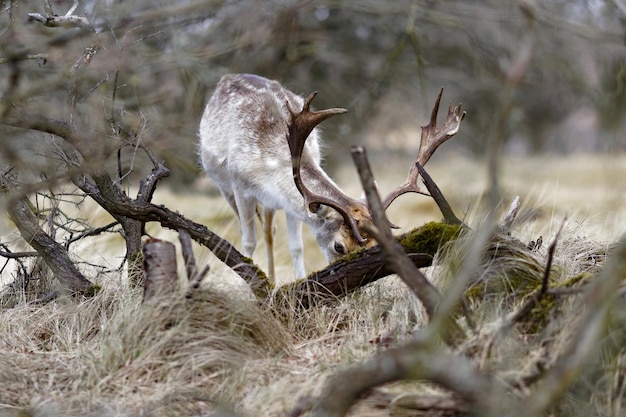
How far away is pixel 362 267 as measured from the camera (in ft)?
14.3

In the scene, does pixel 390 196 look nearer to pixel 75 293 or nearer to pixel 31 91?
pixel 75 293

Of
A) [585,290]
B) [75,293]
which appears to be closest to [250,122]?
[75,293]

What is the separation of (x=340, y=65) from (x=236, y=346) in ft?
43.9

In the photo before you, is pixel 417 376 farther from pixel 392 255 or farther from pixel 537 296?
pixel 537 296

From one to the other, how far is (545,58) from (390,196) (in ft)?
17.6

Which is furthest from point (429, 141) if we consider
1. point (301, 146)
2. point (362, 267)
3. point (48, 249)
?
point (48, 249)

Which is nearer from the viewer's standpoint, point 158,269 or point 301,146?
point 158,269

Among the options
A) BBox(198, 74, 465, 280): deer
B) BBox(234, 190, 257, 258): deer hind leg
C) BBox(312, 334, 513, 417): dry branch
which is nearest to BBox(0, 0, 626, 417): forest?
BBox(312, 334, 513, 417): dry branch

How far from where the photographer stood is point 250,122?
6.68 m

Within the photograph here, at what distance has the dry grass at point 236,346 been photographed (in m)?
3.28

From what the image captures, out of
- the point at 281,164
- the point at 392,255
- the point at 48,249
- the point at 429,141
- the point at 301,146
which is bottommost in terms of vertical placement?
the point at 392,255

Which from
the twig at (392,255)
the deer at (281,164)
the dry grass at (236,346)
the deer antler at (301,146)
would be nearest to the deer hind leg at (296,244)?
the deer at (281,164)

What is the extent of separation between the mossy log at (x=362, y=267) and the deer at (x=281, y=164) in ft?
3.00

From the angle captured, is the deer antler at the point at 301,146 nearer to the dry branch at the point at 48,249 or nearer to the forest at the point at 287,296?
the forest at the point at 287,296
